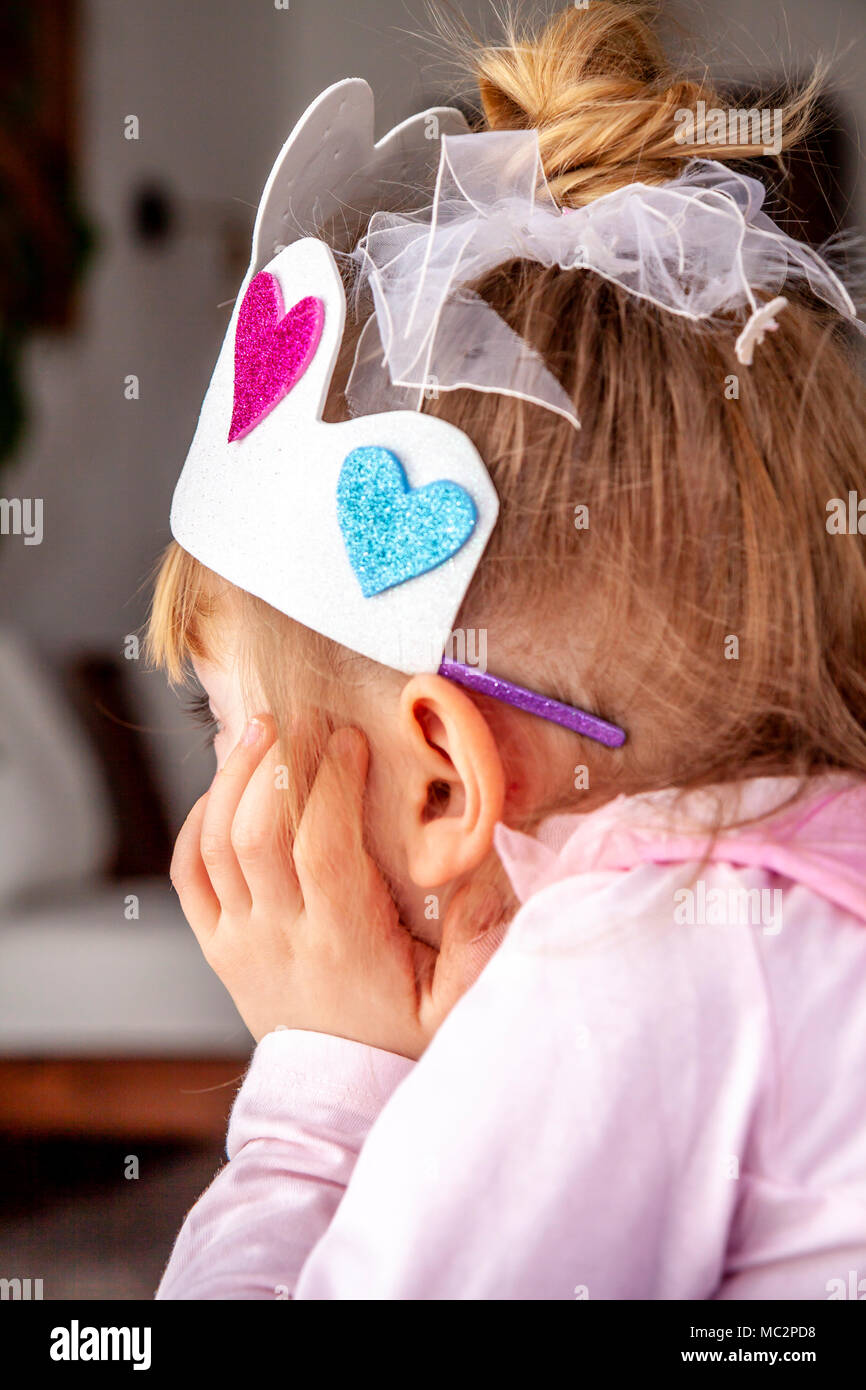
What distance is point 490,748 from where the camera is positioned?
1.87ft

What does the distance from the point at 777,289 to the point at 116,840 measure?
0.79 m

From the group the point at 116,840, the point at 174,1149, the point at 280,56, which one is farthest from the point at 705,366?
the point at 174,1149

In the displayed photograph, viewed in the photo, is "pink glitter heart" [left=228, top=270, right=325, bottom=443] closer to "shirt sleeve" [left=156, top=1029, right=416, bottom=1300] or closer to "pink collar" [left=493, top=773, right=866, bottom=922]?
"pink collar" [left=493, top=773, right=866, bottom=922]

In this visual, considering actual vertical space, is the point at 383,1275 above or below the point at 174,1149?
above

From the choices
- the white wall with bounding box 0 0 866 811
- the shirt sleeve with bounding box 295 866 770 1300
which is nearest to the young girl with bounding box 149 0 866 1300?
the shirt sleeve with bounding box 295 866 770 1300

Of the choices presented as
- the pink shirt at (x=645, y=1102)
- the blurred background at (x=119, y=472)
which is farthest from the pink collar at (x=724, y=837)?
the blurred background at (x=119, y=472)

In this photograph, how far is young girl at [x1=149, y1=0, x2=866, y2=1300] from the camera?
451 mm

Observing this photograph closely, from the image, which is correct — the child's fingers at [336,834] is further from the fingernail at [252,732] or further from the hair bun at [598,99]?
the hair bun at [598,99]

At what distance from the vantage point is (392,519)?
0.56 metres

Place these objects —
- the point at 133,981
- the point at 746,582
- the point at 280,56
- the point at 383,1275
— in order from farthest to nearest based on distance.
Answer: the point at 133,981 < the point at 280,56 < the point at 746,582 < the point at 383,1275

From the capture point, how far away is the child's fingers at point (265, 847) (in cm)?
Answer: 67

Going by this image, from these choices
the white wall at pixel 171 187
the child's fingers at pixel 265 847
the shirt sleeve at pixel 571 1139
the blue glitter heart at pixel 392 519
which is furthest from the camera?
the white wall at pixel 171 187

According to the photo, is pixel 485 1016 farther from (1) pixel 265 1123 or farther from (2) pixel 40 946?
(2) pixel 40 946

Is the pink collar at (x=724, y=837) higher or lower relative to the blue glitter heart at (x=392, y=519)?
lower
